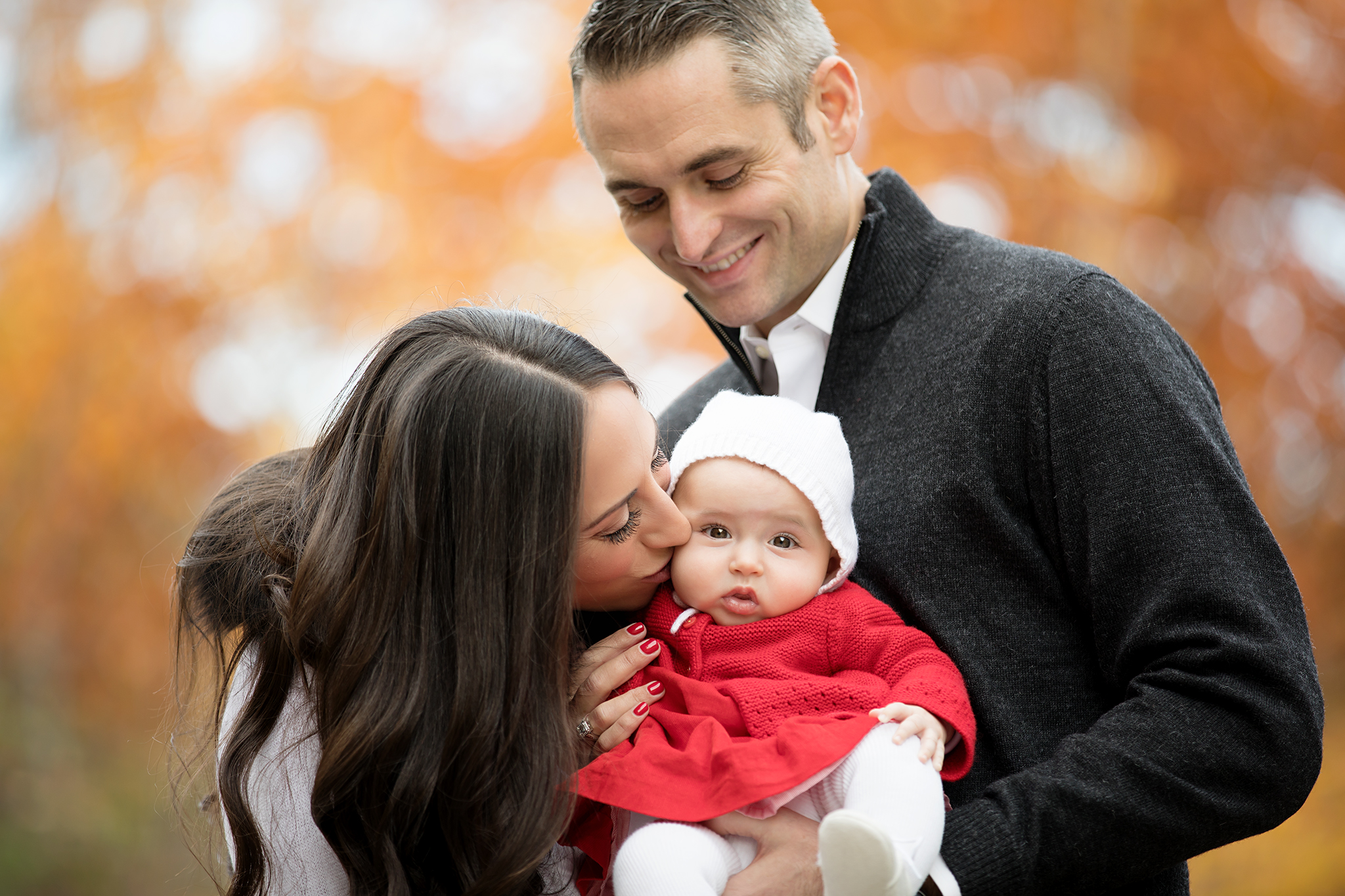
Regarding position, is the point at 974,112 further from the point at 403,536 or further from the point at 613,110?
the point at 403,536

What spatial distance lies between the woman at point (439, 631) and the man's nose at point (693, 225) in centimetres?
44

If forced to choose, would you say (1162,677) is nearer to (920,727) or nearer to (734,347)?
(920,727)

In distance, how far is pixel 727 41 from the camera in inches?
86.4

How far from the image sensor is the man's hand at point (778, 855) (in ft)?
5.68

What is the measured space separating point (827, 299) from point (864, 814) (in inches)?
45.9

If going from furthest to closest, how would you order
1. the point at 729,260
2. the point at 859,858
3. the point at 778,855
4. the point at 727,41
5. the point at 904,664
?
1. the point at 729,260
2. the point at 727,41
3. the point at 904,664
4. the point at 778,855
5. the point at 859,858

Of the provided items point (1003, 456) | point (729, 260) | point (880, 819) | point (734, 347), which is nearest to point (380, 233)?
point (734, 347)

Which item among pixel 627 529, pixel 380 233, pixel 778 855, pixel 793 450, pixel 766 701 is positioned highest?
pixel 380 233

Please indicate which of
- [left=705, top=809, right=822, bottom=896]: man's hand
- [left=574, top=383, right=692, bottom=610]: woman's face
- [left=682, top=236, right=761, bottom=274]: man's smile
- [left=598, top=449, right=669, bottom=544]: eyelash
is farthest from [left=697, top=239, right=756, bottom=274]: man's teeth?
[left=705, top=809, right=822, bottom=896]: man's hand

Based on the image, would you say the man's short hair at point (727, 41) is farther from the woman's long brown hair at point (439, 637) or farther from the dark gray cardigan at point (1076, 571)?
the woman's long brown hair at point (439, 637)

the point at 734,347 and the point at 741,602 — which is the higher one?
the point at 734,347

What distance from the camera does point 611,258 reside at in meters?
5.09

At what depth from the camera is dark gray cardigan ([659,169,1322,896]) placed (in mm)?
1677

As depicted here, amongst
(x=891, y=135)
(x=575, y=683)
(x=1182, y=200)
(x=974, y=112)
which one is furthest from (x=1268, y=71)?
(x=575, y=683)
